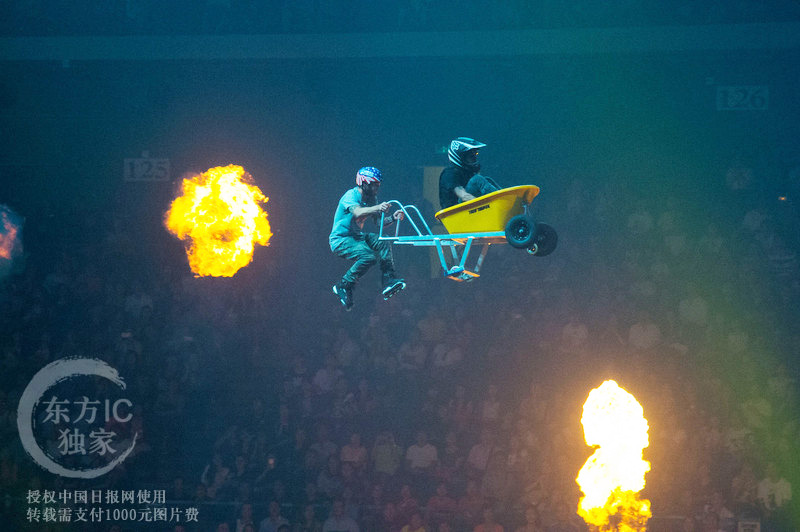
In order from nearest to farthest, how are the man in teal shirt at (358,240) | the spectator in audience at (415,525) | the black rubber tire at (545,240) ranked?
A: the black rubber tire at (545,240) < the man in teal shirt at (358,240) < the spectator in audience at (415,525)

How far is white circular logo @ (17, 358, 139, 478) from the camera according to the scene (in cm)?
1184

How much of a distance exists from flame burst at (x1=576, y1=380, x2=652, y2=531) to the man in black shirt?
6.05 metres

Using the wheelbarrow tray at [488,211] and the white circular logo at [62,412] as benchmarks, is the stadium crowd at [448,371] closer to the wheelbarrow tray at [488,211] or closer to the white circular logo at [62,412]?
the white circular logo at [62,412]

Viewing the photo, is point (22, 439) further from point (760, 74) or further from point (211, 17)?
point (760, 74)

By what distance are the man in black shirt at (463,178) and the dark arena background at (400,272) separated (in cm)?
566

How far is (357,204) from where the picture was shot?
23.4 ft

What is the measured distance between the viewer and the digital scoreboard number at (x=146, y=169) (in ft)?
49.3

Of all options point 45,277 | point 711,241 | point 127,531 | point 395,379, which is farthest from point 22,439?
point 711,241

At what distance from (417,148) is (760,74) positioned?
6.30 metres

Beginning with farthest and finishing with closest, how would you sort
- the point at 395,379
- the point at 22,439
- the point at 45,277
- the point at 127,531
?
1. the point at 45,277
2. the point at 395,379
3. the point at 22,439
4. the point at 127,531

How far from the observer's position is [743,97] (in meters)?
14.6

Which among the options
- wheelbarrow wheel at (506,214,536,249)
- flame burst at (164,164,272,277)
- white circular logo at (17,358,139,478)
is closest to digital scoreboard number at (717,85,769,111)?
flame burst at (164,164,272,277)

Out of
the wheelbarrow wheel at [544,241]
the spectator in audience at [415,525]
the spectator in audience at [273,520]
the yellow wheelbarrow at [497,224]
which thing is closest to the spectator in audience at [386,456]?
the spectator in audience at [415,525]

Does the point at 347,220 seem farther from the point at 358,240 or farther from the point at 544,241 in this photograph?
the point at 544,241
